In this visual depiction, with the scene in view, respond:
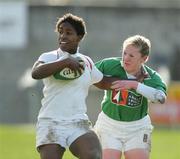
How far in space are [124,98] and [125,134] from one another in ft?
1.41

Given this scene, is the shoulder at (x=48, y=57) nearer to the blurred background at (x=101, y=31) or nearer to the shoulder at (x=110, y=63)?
the shoulder at (x=110, y=63)

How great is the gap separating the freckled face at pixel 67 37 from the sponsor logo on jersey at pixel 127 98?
120 cm

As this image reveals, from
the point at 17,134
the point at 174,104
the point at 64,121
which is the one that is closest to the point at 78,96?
the point at 64,121

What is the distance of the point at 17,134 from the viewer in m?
29.0

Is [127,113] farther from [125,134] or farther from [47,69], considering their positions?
[47,69]

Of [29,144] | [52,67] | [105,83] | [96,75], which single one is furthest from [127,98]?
[29,144]

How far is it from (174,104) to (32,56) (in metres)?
11.4

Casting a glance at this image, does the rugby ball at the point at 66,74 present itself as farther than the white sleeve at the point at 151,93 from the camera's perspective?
No

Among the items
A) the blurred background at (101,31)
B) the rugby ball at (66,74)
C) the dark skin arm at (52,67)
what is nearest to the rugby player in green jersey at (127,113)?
the rugby ball at (66,74)

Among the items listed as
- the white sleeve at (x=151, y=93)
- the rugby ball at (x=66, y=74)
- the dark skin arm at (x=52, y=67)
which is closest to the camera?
the dark skin arm at (x=52, y=67)

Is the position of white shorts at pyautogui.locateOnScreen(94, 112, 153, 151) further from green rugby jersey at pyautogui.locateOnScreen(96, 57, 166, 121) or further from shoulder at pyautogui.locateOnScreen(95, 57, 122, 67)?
shoulder at pyautogui.locateOnScreen(95, 57, 122, 67)

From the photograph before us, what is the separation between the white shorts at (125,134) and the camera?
1251 cm

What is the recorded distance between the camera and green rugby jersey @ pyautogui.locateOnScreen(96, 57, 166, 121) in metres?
12.4

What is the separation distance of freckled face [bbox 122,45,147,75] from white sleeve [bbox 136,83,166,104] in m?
0.29
